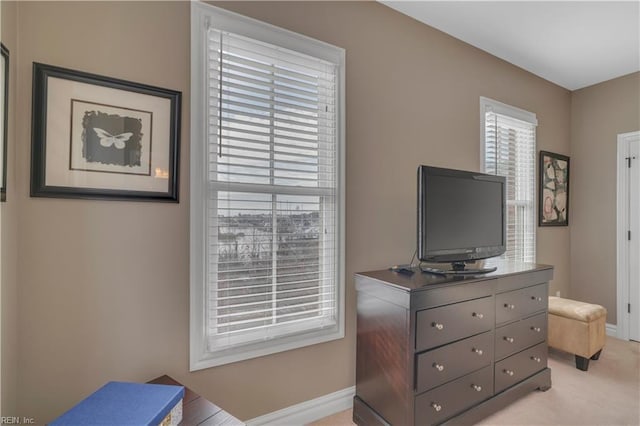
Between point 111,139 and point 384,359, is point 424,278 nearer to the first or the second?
point 384,359

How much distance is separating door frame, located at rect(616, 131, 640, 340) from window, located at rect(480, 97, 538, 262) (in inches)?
37.3

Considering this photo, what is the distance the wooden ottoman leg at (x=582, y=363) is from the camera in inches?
103

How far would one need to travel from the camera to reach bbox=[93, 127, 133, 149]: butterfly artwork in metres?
1.39

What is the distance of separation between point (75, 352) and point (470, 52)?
3390mm

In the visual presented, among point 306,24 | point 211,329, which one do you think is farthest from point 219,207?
point 306,24

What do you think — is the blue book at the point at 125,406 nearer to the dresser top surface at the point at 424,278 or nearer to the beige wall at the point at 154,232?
the beige wall at the point at 154,232

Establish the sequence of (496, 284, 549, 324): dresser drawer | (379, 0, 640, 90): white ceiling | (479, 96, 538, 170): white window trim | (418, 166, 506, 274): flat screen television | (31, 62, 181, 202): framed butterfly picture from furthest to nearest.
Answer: (479, 96, 538, 170): white window trim, (379, 0, 640, 90): white ceiling, (496, 284, 549, 324): dresser drawer, (418, 166, 506, 274): flat screen television, (31, 62, 181, 202): framed butterfly picture

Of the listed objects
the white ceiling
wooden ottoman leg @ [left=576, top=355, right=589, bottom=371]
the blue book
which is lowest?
wooden ottoman leg @ [left=576, top=355, right=589, bottom=371]

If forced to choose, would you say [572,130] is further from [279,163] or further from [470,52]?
[279,163]

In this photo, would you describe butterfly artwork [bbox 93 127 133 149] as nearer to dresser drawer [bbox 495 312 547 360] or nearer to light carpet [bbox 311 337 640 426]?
light carpet [bbox 311 337 640 426]

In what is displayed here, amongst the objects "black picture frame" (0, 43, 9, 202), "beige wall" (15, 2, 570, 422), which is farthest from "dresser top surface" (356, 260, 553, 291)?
"black picture frame" (0, 43, 9, 202)

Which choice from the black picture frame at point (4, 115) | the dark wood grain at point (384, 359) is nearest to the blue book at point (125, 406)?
the black picture frame at point (4, 115)

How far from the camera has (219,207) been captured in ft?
5.47

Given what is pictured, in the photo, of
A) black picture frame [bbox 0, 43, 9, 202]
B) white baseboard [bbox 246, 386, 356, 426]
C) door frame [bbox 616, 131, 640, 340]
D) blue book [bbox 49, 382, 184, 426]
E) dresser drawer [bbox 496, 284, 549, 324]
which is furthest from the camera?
door frame [bbox 616, 131, 640, 340]
